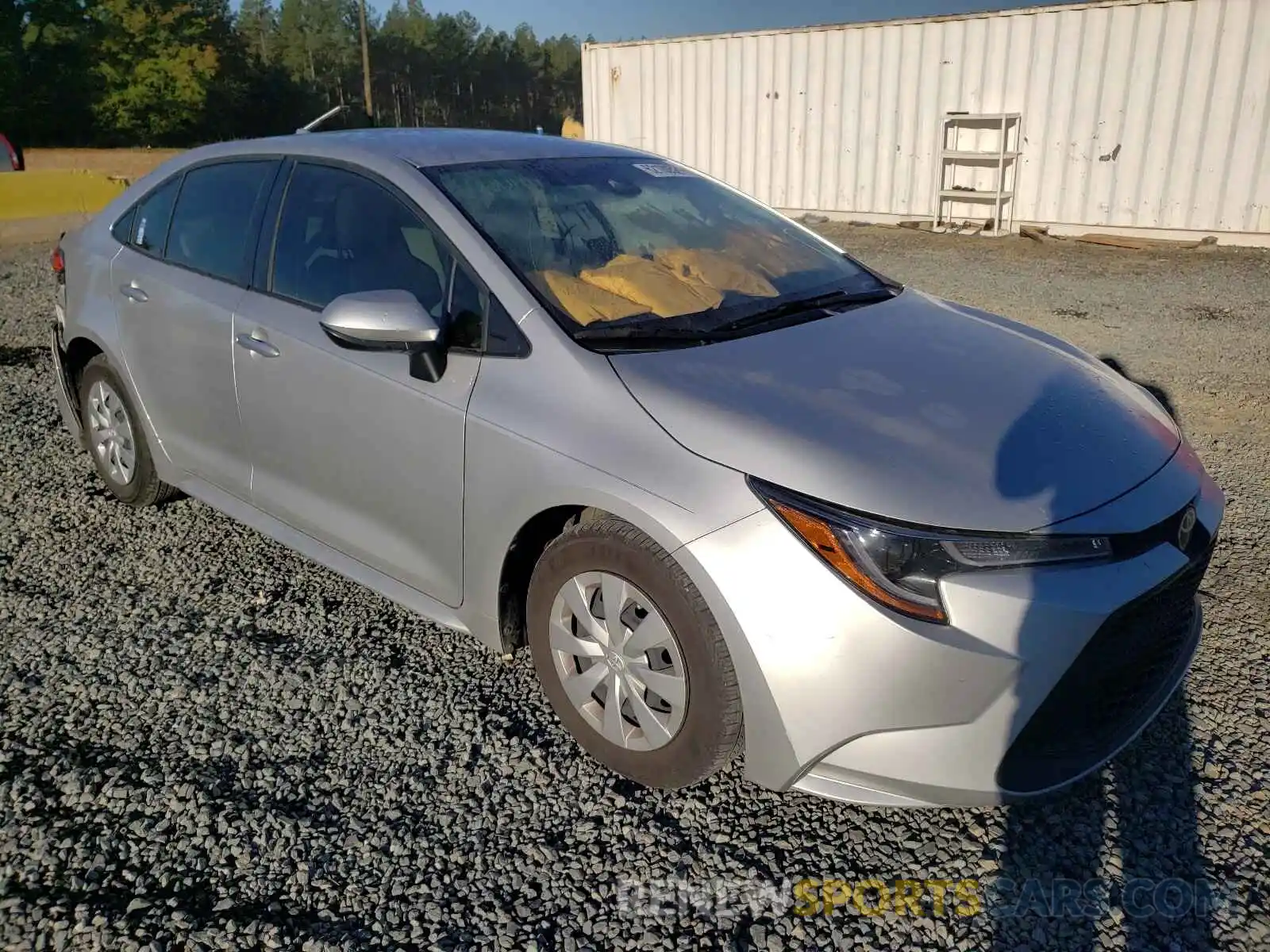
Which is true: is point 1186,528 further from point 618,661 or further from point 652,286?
point 652,286

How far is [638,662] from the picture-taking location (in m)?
2.43

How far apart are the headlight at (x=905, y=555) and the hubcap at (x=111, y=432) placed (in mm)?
3217

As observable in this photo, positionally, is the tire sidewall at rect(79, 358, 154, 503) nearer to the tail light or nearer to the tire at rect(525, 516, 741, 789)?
the tail light

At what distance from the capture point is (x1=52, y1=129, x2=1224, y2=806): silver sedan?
83.5 inches

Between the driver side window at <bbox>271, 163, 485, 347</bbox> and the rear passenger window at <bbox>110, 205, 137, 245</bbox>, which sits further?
the rear passenger window at <bbox>110, 205, 137, 245</bbox>

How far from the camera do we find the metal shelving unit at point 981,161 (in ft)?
44.7

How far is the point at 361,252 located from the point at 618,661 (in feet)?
5.21

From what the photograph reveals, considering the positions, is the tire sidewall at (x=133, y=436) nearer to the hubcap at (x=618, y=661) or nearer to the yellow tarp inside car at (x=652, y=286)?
the yellow tarp inside car at (x=652, y=286)

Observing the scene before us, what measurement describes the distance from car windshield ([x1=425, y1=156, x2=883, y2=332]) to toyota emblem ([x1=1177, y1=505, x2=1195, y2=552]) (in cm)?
128

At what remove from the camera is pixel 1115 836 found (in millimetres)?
2416

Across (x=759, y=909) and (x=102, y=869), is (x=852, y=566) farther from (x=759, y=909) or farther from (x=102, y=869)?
(x=102, y=869)

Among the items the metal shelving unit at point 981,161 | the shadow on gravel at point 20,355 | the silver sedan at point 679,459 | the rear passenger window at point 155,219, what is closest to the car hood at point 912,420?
the silver sedan at point 679,459

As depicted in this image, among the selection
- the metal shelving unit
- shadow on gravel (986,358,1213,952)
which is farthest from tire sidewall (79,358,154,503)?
the metal shelving unit
